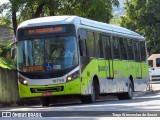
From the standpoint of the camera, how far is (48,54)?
21.4 meters

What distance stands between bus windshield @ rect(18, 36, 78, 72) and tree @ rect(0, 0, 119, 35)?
11714 millimetres

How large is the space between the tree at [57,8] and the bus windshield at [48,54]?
1171cm

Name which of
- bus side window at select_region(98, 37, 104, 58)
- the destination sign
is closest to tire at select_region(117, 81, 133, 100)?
bus side window at select_region(98, 37, 104, 58)

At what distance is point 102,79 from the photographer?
2422cm

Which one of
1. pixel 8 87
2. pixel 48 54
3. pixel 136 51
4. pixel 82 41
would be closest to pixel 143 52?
pixel 136 51

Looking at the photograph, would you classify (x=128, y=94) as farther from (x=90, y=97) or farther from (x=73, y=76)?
(x=73, y=76)

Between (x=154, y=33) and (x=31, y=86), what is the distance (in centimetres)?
4814

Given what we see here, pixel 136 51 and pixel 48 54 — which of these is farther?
pixel 136 51

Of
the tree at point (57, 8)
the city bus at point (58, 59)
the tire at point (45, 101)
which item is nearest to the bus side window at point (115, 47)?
the city bus at point (58, 59)

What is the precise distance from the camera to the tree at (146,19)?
6838 centimetres

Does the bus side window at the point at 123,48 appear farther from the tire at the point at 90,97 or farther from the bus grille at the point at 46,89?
the bus grille at the point at 46,89

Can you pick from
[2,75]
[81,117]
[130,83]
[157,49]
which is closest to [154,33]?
[157,49]

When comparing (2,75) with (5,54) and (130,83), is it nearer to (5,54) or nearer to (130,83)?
(130,83)

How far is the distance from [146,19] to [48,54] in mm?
50164
